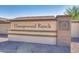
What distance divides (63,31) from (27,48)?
53 centimetres

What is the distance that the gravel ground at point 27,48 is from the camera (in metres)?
1.67

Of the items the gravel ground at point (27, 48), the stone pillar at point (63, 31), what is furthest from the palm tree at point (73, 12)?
the gravel ground at point (27, 48)

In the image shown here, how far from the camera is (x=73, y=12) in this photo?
1.66 meters

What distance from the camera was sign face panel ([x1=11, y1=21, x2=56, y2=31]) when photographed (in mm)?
1674

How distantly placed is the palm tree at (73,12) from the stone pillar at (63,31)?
54 mm

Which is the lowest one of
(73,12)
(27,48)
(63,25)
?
(27,48)

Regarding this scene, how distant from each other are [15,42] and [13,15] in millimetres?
360

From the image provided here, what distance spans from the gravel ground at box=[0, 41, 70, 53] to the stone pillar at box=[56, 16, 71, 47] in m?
0.08

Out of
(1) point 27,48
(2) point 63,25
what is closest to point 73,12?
(2) point 63,25

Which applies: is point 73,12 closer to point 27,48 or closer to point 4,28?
point 27,48

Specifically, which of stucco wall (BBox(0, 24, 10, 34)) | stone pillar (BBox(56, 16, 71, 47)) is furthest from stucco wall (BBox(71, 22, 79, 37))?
stucco wall (BBox(0, 24, 10, 34))

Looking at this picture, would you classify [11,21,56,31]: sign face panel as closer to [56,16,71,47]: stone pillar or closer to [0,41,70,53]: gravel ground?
[56,16,71,47]: stone pillar
